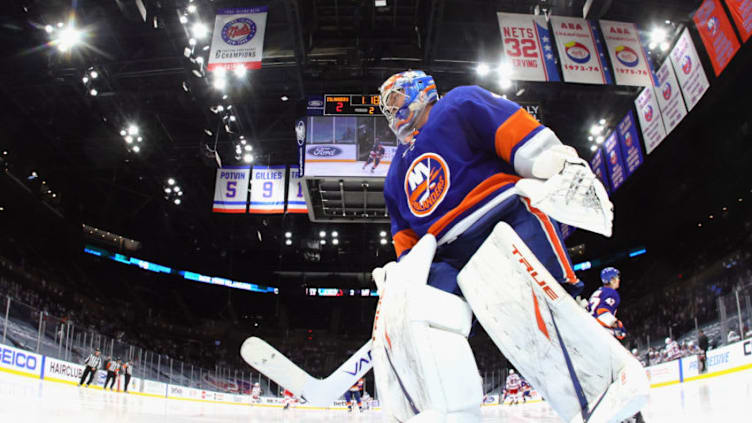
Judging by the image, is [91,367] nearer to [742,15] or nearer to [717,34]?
[717,34]

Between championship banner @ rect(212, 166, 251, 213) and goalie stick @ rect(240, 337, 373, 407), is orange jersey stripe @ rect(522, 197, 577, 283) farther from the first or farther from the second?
championship banner @ rect(212, 166, 251, 213)

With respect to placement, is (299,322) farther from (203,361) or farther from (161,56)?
(161,56)

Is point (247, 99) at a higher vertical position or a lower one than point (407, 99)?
higher

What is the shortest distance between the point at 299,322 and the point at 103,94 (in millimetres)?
20110

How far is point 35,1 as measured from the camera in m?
10.0

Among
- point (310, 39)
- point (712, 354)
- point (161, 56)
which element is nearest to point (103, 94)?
point (161, 56)

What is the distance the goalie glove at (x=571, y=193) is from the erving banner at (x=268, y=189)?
11010mm

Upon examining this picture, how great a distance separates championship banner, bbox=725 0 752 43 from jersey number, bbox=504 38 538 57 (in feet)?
9.05

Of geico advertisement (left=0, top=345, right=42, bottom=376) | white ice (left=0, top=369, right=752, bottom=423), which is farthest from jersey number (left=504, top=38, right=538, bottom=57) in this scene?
geico advertisement (left=0, top=345, right=42, bottom=376)

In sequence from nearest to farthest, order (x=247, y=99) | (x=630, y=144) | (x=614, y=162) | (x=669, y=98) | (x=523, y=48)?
(x=523, y=48) < (x=669, y=98) < (x=630, y=144) < (x=614, y=162) < (x=247, y=99)

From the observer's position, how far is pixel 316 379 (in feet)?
6.43

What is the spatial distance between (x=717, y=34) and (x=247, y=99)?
10335 mm

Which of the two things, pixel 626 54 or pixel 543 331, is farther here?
pixel 626 54

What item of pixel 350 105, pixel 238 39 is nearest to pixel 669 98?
pixel 350 105
